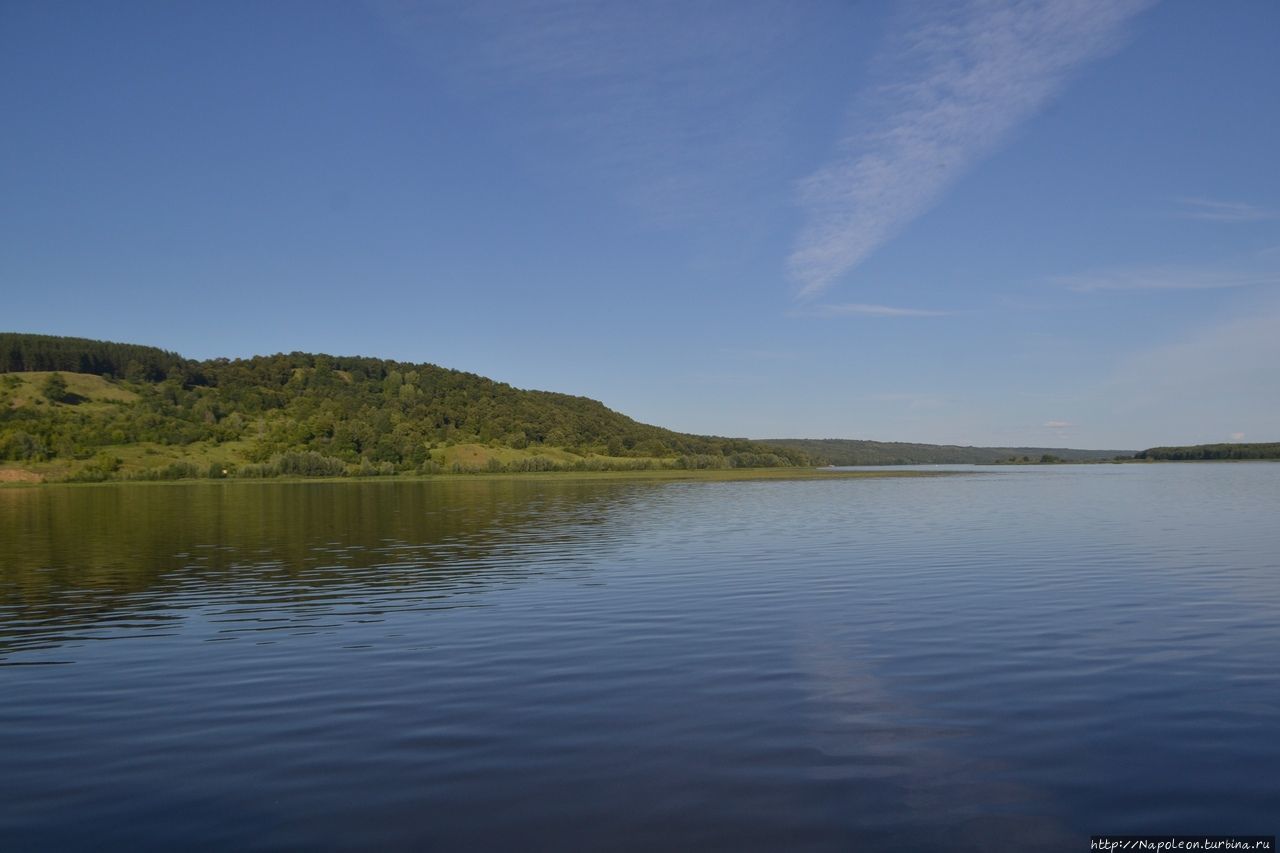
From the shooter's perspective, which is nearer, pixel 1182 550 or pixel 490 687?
pixel 490 687

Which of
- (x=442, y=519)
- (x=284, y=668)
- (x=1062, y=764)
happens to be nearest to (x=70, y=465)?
(x=442, y=519)

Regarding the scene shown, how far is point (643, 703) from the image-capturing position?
15.8 metres

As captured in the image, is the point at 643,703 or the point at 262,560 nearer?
the point at 643,703

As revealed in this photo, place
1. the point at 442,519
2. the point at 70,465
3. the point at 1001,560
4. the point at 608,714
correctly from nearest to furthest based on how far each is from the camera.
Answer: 1. the point at 608,714
2. the point at 1001,560
3. the point at 442,519
4. the point at 70,465

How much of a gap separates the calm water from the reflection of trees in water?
316 mm

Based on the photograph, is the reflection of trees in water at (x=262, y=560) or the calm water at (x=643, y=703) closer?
the calm water at (x=643, y=703)

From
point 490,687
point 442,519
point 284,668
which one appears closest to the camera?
point 490,687

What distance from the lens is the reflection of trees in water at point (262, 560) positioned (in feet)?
89.8

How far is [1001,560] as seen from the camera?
121 feet

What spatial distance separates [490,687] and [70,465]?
209 meters

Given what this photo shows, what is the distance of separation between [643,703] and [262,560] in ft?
98.7

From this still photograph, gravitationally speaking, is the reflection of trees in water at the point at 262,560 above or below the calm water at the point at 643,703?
above

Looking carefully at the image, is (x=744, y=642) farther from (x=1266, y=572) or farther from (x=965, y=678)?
(x=1266, y=572)

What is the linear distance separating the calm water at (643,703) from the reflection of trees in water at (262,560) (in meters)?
0.32
